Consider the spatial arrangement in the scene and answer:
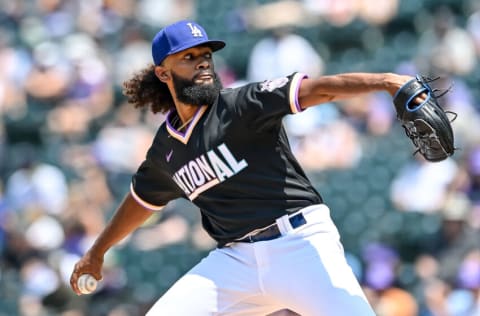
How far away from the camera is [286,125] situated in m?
9.12

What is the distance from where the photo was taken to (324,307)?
4242 millimetres

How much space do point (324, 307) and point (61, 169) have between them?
20.0ft

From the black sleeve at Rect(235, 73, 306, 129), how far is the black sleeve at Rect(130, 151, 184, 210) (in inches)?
28.9

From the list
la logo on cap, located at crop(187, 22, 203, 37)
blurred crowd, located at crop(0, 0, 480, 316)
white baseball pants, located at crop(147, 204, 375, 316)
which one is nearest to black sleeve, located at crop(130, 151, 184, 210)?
white baseball pants, located at crop(147, 204, 375, 316)

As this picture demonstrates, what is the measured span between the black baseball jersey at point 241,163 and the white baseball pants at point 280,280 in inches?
3.3

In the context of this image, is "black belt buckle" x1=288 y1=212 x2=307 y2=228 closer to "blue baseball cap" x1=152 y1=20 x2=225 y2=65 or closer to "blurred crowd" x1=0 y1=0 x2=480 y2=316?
"blue baseball cap" x1=152 y1=20 x2=225 y2=65

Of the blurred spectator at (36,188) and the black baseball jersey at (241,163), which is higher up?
the black baseball jersey at (241,163)

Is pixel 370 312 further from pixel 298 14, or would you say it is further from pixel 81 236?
pixel 298 14

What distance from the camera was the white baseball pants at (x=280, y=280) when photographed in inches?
168

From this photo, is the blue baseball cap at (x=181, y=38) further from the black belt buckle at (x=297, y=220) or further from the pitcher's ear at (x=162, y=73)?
the black belt buckle at (x=297, y=220)

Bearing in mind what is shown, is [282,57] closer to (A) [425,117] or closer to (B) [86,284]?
(B) [86,284]

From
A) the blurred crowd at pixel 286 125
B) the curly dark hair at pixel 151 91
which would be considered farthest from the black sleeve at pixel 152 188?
the blurred crowd at pixel 286 125

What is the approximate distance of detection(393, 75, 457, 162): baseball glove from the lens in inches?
156

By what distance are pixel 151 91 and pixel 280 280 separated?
124 cm
